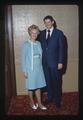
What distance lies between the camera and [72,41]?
4.11 feet

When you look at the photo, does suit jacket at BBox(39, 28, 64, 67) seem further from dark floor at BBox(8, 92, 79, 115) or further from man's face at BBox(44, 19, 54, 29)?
dark floor at BBox(8, 92, 79, 115)

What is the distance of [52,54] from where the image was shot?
1.26 metres

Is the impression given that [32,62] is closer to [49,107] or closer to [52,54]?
[52,54]

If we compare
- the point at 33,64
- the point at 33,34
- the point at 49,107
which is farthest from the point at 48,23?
the point at 49,107

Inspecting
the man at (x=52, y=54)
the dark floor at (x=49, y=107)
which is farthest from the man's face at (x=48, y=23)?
the dark floor at (x=49, y=107)

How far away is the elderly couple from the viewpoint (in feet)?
4.12

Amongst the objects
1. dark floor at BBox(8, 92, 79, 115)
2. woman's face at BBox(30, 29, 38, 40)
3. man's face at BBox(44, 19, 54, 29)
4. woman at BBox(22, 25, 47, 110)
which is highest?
man's face at BBox(44, 19, 54, 29)

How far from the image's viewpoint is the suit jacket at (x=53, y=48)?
125 centimetres

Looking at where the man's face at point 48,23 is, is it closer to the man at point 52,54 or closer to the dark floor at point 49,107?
the man at point 52,54

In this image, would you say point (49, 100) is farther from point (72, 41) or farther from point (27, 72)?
point (72, 41)

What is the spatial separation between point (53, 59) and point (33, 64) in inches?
3.3

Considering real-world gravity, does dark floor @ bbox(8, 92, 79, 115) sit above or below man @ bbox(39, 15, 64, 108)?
below

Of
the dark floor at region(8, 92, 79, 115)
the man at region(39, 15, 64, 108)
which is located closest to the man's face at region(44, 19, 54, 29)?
the man at region(39, 15, 64, 108)

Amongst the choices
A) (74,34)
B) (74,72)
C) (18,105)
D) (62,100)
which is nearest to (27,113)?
(18,105)
